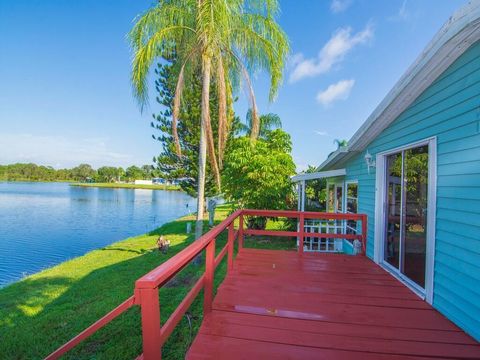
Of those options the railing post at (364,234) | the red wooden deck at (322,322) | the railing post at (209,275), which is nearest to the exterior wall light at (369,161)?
the railing post at (364,234)

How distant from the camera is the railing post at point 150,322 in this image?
4.10 feet

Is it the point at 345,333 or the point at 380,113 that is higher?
the point at 380,113

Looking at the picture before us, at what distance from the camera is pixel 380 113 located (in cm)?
400

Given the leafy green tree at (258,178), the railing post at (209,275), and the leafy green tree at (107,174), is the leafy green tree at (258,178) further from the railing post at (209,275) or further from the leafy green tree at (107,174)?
the leafy green tree at (107,174)

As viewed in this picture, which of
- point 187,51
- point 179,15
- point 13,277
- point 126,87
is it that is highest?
point 179,15

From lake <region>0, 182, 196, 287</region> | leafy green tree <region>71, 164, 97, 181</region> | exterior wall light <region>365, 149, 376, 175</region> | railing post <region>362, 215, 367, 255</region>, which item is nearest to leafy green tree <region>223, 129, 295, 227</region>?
exterior wall light <region>365, 149, 376, 175</region>

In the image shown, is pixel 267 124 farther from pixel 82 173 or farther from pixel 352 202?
pixel 82 173

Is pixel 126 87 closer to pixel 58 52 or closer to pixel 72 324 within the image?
pixel 72 324

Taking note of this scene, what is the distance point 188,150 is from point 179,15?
11.1 m

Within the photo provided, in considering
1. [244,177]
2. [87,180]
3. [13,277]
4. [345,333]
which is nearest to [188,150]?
[244,177]

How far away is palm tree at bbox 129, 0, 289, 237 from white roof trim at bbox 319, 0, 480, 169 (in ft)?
9.80

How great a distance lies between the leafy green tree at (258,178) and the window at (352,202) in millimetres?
3044

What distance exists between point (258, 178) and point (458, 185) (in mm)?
7288

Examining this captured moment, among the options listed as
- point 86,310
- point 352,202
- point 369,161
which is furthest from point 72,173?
point 369,161
